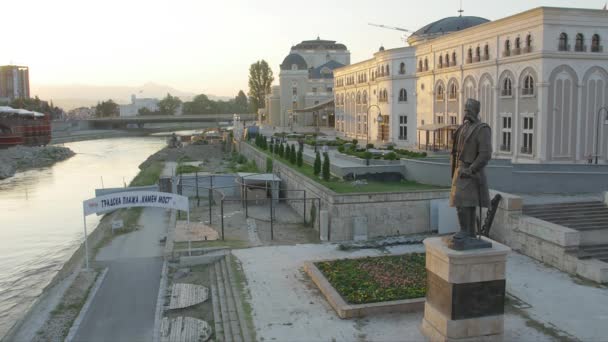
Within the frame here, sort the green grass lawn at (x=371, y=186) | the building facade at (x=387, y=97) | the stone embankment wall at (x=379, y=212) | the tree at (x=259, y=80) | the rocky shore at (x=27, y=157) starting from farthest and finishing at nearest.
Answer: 1. the tree at (x=259, y=80)
2. the rocky shore at (x=27, y=157)
3. the building facade at (x=387, y=97)
4. the green grass lawn at (x=371, y=186)
5. the stone embankment wall at (x=379, y=212)

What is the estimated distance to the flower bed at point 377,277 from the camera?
13867mm

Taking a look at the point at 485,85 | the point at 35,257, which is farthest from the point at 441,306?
the point at 485,85

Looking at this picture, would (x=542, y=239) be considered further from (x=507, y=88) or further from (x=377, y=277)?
(x=507, y=88)

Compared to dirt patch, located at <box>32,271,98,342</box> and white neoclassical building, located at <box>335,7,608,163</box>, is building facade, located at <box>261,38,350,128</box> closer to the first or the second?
white neoclassical building, located at <box>335,7,608,163</box>

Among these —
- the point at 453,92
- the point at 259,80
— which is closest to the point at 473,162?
the point at 453,92

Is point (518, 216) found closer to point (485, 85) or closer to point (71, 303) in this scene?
point (71, 303)

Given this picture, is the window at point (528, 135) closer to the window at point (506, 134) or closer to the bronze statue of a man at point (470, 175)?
the window at point (506, 134)

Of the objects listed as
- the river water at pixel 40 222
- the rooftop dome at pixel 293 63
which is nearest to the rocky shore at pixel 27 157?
the river water at pixel 40 222

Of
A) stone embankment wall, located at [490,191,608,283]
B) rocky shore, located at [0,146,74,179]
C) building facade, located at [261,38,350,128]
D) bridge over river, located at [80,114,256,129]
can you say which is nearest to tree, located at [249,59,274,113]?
bridge over river, located at [80,114,256,129]

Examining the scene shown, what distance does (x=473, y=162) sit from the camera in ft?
35.5

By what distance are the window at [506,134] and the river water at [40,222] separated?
2603 cm

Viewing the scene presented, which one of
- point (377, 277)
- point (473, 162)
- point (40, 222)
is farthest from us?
point (40, 222)

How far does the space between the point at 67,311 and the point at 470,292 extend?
10.8 metres

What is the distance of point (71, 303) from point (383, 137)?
42.6 meters
